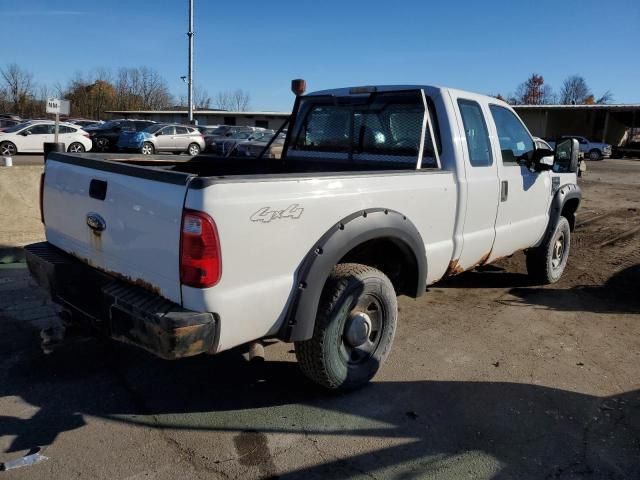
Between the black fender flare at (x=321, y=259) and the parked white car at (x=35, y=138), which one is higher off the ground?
the parked white car at (x=35, y=138)

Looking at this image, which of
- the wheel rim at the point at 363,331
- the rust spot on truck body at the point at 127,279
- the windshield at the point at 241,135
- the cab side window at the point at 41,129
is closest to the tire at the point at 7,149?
the cab side window at the point at 41,129

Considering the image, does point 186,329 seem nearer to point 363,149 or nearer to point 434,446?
point 434,446

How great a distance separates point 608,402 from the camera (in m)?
3.53

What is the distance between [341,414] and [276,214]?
138 centimetres

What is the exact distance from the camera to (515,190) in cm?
484

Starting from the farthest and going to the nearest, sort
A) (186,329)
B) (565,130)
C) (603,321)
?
(565,130) < (603,321) < (186,329)

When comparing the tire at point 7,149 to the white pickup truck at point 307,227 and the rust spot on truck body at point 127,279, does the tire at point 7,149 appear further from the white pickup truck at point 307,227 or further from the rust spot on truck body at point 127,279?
the rust spot on truck body at point 127,279

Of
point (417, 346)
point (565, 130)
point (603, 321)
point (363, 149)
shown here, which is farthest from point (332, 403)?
point (565, 130)

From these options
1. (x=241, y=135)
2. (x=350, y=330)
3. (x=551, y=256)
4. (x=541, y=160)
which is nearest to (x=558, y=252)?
(x=551, y=256)

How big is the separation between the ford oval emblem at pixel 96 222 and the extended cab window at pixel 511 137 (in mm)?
3346

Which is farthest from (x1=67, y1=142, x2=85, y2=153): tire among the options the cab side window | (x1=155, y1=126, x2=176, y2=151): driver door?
(x1=155, y1=126, x2=176, y2=151): driver door

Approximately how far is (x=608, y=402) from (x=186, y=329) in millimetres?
2813

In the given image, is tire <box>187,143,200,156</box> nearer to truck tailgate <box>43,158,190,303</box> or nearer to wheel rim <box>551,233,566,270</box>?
wheel rim <box>551,233,566,270</box>

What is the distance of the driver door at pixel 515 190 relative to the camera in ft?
15.4
